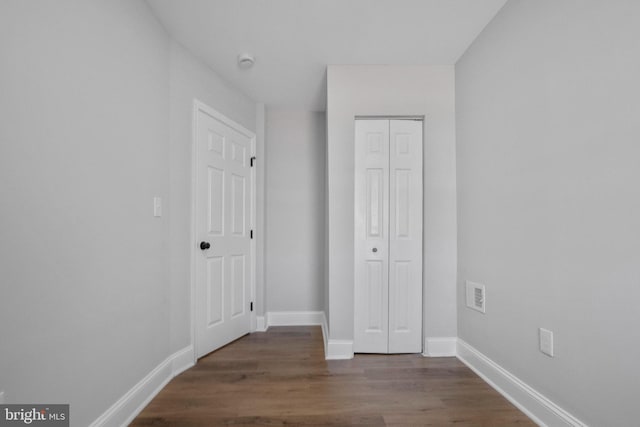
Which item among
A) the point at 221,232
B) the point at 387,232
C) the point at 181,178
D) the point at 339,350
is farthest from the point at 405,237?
the point at 181,178

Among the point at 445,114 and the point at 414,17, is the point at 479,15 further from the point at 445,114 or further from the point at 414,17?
the point at 445,114

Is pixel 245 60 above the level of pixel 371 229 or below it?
above

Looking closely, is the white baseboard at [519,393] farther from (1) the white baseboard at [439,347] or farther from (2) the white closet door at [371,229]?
(2) the white closet door at [371,229]

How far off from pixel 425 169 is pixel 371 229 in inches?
28.0

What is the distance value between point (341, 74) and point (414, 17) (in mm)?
749

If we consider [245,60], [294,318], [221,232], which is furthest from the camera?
[294,318]

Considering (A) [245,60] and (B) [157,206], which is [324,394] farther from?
(A) [245,60]

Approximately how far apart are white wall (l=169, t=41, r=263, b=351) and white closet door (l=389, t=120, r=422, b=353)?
170 centimetres

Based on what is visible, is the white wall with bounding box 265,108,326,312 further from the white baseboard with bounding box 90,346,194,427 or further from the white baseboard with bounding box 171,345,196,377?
the white baseboard with bounding box 90,346,194,427

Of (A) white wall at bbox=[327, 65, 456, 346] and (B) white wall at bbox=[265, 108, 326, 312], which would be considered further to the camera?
(B) white wall at bbox=[265, 108, 326, 312]

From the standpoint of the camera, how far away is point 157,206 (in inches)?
80.0

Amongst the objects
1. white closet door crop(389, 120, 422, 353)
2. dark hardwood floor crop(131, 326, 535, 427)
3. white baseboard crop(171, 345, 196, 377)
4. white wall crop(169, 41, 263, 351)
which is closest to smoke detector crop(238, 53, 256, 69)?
white wall crop(169, 41, 263, 351)

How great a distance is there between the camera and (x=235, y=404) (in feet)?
6.08

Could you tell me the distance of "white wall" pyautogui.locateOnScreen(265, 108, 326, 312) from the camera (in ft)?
11.6
